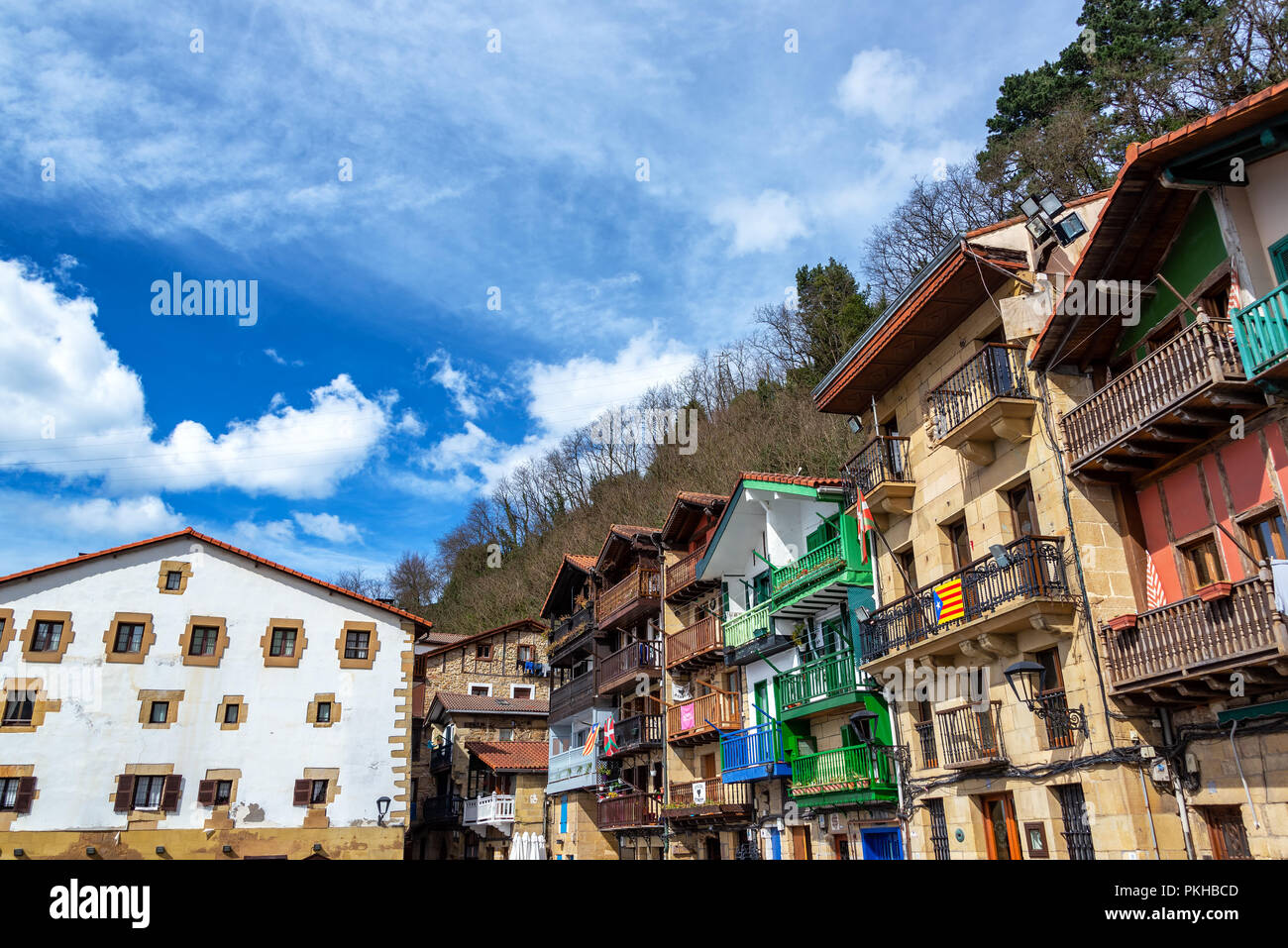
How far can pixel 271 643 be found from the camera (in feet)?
114

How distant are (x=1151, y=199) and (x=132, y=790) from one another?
34947 mm

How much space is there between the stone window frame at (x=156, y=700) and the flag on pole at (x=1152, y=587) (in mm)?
31598

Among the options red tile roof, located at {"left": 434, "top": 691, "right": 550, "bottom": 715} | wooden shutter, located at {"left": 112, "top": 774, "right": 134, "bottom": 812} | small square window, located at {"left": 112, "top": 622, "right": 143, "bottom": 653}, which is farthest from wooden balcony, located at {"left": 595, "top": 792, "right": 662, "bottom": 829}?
small square window, located at {"left": 112, "top": 622, "right": 143, "bottom": 653}

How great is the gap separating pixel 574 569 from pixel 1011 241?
29.8 meters

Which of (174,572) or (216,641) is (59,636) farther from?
(216,641)

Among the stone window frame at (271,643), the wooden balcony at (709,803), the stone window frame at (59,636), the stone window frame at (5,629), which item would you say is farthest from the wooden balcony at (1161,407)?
the stone window frame at (5,629)

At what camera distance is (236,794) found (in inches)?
1265

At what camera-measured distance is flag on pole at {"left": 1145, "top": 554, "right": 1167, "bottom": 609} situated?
16.0 metres

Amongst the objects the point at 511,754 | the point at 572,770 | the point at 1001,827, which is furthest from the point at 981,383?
the point at 511,754

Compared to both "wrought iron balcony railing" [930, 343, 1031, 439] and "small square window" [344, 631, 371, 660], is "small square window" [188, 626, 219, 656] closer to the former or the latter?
"small square window" [344, 631, 371, 660]

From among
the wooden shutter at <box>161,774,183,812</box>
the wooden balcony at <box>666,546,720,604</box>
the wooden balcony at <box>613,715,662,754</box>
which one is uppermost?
the wooden balcony at <box>666,546,720,604</box>

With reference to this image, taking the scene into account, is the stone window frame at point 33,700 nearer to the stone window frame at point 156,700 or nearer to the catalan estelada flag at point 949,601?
the stone window frame at point 156,700

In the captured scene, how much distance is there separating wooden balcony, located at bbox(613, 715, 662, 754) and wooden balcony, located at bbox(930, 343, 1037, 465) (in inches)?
745
